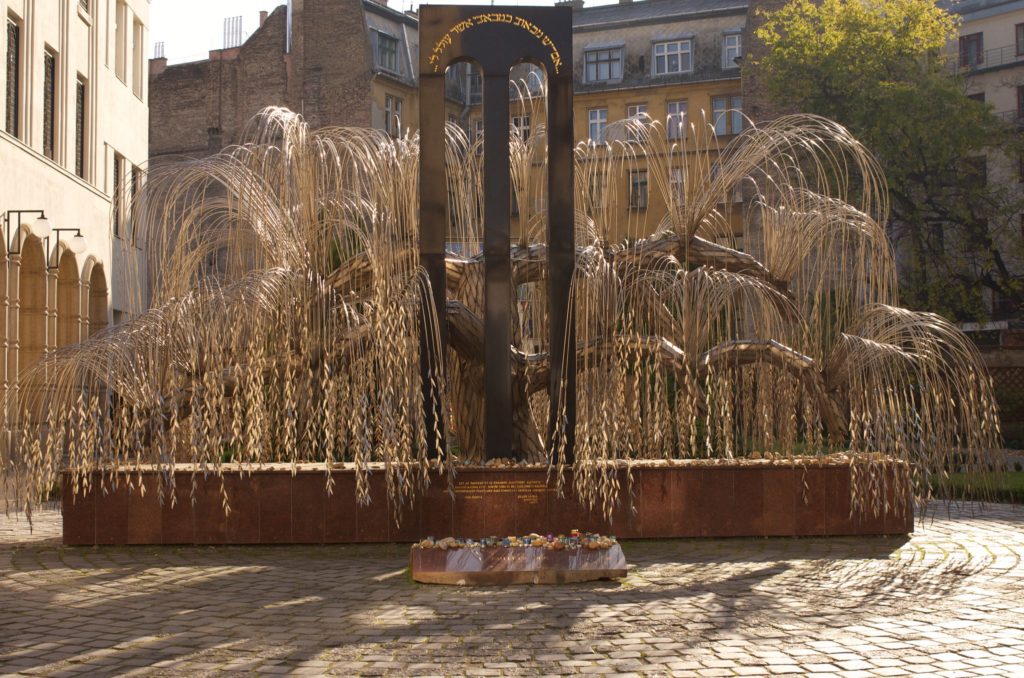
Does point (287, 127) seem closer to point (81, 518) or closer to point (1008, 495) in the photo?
point (81, 518)

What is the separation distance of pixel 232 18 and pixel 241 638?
47472 millimetres

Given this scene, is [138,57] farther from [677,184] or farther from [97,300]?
[677,184]

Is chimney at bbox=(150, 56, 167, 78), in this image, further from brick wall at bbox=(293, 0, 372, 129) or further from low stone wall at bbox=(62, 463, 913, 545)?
low stone wall at bbox=(62, 463, 913, 545)

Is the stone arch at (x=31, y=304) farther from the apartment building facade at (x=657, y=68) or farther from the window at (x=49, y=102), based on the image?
the apartment building facade at (x=657, y=68)

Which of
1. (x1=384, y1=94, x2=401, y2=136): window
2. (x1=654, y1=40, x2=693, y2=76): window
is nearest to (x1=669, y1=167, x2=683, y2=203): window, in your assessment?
(x1=384, y1=94, x2=401, y2=136): window

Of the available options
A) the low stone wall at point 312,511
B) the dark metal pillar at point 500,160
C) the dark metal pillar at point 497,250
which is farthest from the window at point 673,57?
the low stone wall at point 312,511

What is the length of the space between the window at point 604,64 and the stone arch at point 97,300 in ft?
89.1

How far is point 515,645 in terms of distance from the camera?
7.24 metres

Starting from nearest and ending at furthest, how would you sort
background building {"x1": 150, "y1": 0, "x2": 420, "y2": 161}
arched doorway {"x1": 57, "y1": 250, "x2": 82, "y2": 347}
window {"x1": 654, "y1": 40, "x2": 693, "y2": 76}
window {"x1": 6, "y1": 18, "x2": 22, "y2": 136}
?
window {"x1": 6, "y1": 18, "x2": 22, "y2": 136} < arched doorway {"x1": 57, "y1": 250, "x2": 82, "y2": 347} < background building {"x1": 150, "y1": 0, "x2": 420, "y2": 161} < window {"x1": 654, "y1": 40, "x2": 693, "y2": 76}

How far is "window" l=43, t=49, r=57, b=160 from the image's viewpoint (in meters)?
25.5

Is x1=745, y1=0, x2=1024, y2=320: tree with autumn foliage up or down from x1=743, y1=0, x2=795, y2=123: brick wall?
down

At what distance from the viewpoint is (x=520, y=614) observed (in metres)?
8.23

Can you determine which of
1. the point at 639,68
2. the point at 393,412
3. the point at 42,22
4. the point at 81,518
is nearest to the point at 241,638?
the point at 393,412

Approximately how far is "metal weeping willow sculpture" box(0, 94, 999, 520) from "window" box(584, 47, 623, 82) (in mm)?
38661
